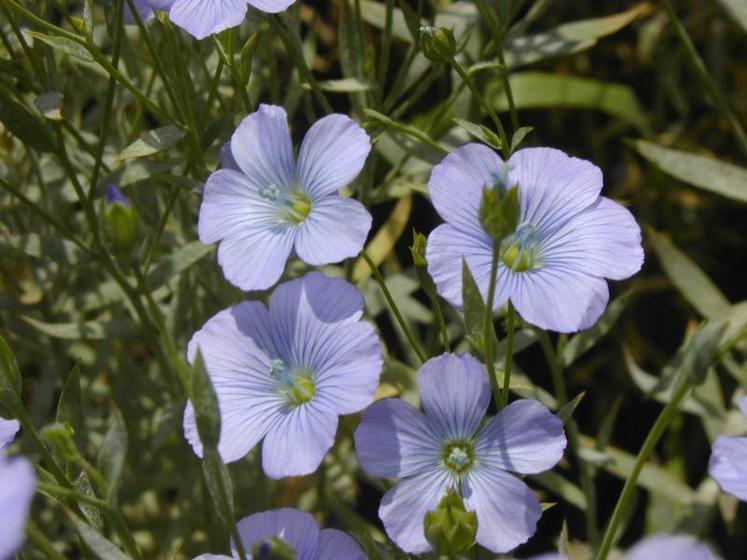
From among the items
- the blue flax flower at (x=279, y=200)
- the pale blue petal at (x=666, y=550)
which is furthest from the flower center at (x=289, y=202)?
the pale blue petal at (x=666, y=550)

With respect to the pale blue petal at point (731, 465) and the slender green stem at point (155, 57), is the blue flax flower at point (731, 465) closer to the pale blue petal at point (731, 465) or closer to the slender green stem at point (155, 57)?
the pale blue petal at point (731, 465)

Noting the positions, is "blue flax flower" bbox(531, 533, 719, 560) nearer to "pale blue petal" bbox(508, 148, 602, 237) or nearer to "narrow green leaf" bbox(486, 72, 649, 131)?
"pale blue petal" bbox(508, 148, 602, 237)

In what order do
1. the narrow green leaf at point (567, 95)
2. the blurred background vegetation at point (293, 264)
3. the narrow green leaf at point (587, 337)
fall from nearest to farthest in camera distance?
the blurred background vegetation at point (293, 264) → the narrow green leaf at point (587, 337) → the narrow green leaf at point (567, 95)

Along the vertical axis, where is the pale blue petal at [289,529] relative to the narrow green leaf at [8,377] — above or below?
below

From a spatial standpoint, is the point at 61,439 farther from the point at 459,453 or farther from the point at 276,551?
the point at 459,453

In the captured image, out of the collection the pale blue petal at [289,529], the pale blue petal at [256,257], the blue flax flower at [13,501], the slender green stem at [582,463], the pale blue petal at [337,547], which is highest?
the blue flax flower at [13,501]

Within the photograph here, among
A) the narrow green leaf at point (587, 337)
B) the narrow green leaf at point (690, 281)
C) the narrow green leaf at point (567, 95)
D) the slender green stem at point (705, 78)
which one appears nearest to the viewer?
the narrow green leaf at point (587, 337)
